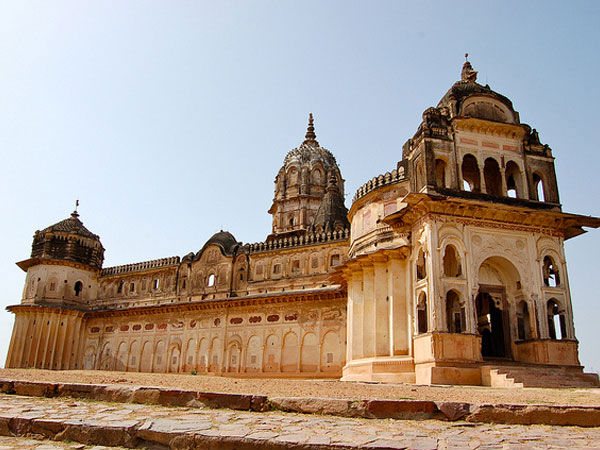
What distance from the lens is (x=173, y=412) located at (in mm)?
7133

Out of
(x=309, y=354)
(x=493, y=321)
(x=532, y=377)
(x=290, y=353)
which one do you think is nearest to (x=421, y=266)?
(x=493, y=321)

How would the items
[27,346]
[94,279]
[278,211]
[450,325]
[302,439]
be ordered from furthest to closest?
[278,211] → [94,279] → [27,346] → [450,325] → [302,439]

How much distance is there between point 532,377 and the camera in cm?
1407

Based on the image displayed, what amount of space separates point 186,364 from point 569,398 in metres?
25.4

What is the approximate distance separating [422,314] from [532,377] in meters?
4.06

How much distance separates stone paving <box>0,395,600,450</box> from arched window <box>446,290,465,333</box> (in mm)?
9442

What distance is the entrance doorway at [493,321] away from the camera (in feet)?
58.2

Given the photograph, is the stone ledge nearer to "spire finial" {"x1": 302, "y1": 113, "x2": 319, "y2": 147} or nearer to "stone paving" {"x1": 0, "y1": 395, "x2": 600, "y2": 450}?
"stone paving" {"x1": 0, "y1": 395, "x2": 600, "y2": 450}

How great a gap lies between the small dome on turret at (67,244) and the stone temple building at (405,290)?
3716 mm

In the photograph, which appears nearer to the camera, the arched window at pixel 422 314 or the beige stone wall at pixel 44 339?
the arched window at pixel 422 314

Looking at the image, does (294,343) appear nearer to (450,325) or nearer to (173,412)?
(450,325)

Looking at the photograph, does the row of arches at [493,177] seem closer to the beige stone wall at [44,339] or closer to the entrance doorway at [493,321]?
the entrance doorway at [493,321]

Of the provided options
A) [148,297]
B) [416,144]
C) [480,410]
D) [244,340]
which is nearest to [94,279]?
[148,297]

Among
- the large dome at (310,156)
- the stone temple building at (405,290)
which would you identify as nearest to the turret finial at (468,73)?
the stone temple building at (405,290)
